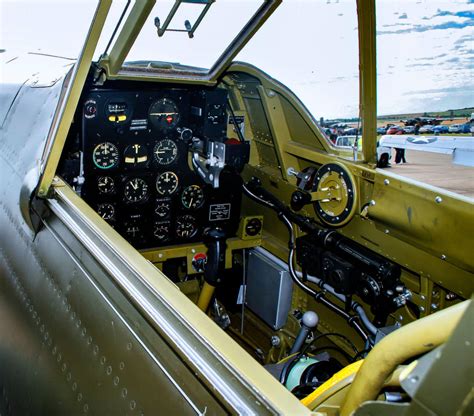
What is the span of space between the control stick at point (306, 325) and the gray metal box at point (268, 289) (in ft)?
1.17

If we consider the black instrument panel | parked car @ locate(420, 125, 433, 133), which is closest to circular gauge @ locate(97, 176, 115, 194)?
the black instrument panel

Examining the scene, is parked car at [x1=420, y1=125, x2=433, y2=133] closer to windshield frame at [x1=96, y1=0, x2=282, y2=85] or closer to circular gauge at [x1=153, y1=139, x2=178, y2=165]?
windshield frame at [x1=96, y1=0, x2=282, y2=85]

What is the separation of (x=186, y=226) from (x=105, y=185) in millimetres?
596

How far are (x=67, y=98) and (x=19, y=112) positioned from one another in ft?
3.72

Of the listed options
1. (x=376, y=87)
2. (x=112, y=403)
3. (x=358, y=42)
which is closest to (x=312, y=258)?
(x=376, y=87)

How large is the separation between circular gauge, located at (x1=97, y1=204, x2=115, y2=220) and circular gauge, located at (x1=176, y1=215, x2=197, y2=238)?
1.38 feet

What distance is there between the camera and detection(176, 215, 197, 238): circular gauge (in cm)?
318

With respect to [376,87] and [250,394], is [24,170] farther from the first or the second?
[250,394]

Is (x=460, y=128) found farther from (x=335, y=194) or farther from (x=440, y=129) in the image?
(x=335, y=194)

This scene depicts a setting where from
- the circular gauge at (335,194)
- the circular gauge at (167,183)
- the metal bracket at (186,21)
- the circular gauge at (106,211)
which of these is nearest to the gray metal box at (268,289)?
the circular gauge at (335,194)

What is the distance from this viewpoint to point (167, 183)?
305 centimetres

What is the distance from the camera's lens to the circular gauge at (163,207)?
3.07 metres

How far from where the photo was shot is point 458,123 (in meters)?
2.05

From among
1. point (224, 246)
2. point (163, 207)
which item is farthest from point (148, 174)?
point (224, 246)
